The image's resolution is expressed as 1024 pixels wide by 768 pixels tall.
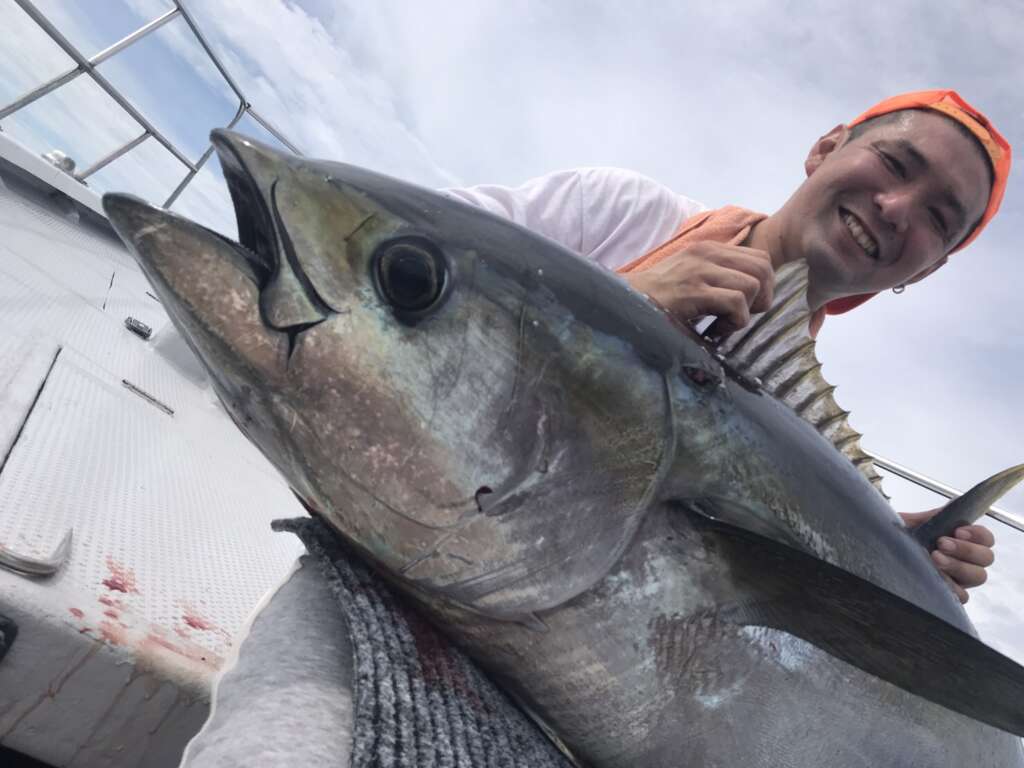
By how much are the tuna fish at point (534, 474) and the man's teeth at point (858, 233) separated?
156 cm

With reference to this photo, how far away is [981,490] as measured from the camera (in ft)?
5.21

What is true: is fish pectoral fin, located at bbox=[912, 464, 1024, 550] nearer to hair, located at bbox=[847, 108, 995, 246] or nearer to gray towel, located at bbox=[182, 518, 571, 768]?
gray towel, located at bbox=[182, 518, 571, 768]

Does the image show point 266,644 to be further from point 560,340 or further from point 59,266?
point 59,266

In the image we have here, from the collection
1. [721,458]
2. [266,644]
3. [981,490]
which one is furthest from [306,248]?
[981,490]

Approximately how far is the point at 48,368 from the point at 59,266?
183cm

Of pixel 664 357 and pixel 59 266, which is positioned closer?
pixel 664 357

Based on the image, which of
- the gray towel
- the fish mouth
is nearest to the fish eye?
the fish mouth

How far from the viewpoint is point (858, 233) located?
2.23 m

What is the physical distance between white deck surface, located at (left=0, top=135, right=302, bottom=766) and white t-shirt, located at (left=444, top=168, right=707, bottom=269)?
4.75 ft

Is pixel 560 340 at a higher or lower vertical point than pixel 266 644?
higher

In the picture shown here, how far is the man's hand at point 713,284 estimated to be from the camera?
4.27 feet

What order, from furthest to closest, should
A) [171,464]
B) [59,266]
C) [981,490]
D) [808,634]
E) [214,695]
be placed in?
[59,266] → [171,464] → [981,490] → [808,634] → [214,695]

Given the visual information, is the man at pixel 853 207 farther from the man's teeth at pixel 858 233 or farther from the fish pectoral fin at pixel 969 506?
the fish pectoral fin at pixel 969 506

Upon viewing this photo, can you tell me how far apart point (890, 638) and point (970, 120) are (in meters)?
2.07
